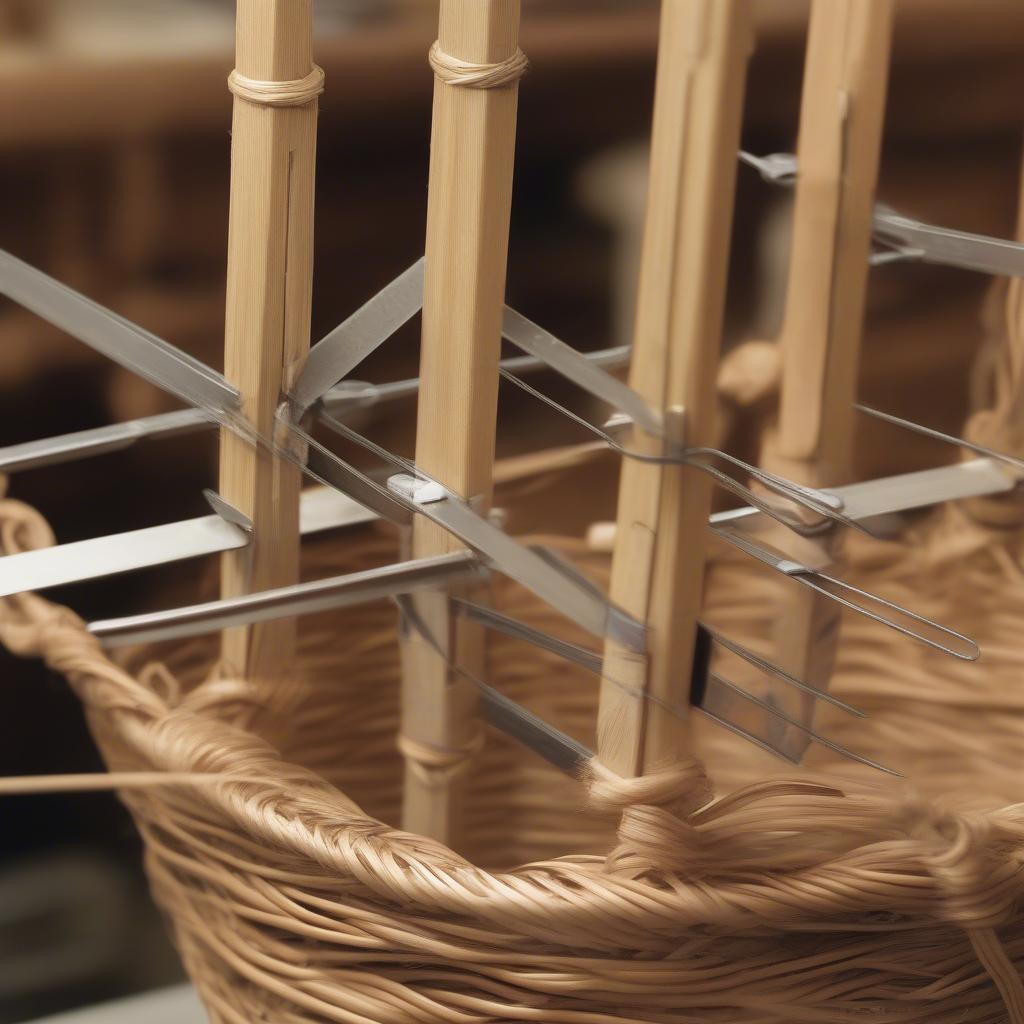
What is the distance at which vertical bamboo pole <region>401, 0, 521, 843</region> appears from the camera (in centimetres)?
32

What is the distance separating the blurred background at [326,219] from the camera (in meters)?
0.54

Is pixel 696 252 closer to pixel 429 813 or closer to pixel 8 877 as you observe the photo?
pixel 429 813

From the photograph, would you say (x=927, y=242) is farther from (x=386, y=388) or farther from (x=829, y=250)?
(x=386, y=388)

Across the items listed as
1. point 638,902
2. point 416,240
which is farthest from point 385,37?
point 638,902

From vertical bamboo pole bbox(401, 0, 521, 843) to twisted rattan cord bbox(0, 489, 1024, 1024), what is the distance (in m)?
0.08

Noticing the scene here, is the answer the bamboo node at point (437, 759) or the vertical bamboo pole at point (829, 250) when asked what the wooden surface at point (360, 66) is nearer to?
the vertical bamboo pole at point (829, 250)

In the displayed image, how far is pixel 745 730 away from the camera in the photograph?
13.4 inches

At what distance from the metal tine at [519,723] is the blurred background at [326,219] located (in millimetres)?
136

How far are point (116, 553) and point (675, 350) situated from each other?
0.46 feet

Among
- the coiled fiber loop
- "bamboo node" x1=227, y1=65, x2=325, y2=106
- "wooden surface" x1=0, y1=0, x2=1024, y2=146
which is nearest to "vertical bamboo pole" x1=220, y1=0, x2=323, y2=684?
"bamboo node" x1=227, y1=65, x2=325, y2=106

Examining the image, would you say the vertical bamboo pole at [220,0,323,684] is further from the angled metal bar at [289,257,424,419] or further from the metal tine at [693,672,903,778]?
the metal tine at [693,672,903,778]

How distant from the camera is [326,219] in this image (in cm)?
59

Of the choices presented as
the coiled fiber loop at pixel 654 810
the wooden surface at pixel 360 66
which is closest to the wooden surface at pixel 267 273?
the coiled fiber loop at pixel 654 810

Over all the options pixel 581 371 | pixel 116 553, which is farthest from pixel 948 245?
pixel 116 553
